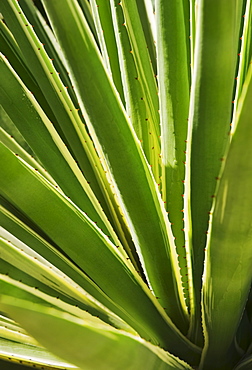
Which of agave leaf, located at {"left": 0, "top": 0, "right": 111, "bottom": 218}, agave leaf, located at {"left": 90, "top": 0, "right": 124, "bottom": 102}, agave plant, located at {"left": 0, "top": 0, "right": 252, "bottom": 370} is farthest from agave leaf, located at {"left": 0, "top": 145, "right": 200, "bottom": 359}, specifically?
agave leaf, located at {"left": 90, "top": 0, "right": 124, "bottom": 102}

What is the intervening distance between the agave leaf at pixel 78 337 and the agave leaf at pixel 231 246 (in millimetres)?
120

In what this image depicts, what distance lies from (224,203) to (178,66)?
33cm

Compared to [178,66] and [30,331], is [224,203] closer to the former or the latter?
[30,331]

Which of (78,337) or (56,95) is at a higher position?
(56,95)

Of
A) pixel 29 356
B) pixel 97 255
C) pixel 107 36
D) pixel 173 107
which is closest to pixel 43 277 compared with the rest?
pixel 97 255

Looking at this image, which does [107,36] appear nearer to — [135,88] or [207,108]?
[135,88]

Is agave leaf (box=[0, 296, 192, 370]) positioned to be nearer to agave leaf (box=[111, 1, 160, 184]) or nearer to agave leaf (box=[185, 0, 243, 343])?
agave leaf (box=[185, 0, 243, 343])

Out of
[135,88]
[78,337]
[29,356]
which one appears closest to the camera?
[78,337]

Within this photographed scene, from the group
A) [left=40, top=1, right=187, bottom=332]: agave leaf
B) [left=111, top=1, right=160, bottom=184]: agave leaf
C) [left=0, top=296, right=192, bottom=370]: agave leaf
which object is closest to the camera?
[left=0, top=296, right=192, bottom=370]: agave leaf

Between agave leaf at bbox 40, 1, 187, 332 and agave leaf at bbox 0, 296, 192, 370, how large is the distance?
0.57 feet

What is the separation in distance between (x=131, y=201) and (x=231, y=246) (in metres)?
0.18

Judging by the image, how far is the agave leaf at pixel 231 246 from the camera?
406 millimetres

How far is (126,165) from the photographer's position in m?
0.60

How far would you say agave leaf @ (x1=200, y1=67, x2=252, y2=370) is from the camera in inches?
16.0
